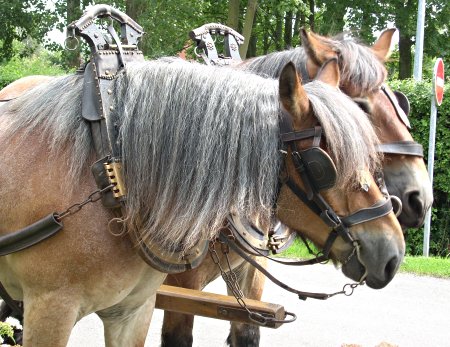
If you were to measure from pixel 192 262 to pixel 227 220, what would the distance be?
226 mm

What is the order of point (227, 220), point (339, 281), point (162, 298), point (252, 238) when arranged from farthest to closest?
point (339, 281), point (162, 298), point (252, 238), point (227, 220)

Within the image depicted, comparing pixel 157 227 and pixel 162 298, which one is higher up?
pixel 157 227

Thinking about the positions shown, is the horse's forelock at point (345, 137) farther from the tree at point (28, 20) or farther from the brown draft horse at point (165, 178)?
the tree at point (28, 20)

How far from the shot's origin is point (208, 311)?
2811 mm

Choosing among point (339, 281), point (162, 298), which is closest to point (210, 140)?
point (162, 298)

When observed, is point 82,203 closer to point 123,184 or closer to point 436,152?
point 123,184

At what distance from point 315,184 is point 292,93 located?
0.96 feet

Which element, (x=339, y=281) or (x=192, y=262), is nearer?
(x=192, y=262)

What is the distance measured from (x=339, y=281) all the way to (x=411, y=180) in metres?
3.27

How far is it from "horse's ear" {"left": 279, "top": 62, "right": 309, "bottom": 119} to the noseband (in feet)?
0.12

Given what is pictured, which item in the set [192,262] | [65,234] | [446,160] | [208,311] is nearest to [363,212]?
[192,262]

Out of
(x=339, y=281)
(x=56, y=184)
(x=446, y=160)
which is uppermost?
(x=56, y=184)

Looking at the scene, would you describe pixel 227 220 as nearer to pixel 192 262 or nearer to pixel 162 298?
pixel 192 262

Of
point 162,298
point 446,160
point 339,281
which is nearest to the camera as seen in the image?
point 162,298
